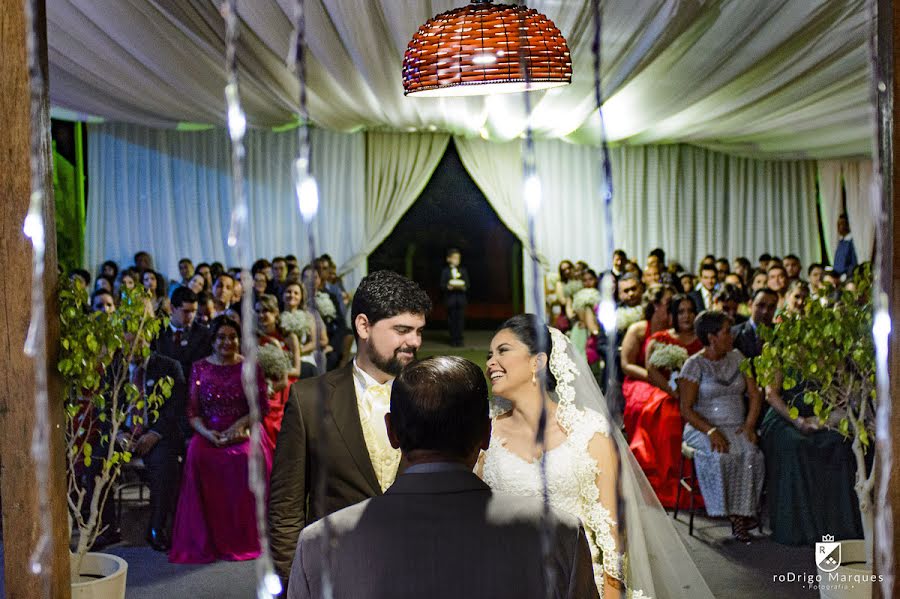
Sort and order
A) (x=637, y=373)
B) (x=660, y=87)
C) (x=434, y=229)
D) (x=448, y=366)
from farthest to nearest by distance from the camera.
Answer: (x=434, y=229), (x=660, y=87), (x=637, y=373), (x=448, y=366)

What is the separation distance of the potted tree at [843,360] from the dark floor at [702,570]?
74cm

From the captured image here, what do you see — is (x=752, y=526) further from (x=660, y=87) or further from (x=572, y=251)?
(x=572, y=251)

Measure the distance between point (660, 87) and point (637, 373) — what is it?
2904 mm

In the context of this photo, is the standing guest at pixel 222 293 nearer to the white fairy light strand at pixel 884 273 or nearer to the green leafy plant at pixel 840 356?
the green leafy plant at pixel 840 356

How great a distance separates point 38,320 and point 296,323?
3888 mm

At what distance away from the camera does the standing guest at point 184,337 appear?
5.44 metres

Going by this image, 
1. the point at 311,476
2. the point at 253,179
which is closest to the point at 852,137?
the point at 253,179

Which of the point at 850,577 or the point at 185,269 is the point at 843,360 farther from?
the point at 185,269

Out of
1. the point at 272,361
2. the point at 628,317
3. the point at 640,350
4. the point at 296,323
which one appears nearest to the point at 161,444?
the point at 272,361

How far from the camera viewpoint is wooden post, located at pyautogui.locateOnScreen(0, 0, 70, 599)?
92.0 inches

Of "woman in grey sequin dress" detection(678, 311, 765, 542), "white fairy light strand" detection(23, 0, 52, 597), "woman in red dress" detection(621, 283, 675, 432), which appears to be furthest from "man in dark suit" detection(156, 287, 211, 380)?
"white fairy light strand" detection(23, 0, 52, 597)

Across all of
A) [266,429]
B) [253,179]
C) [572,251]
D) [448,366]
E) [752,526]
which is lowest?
[752,526]

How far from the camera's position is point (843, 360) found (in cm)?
339

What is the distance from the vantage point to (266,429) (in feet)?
16.9
